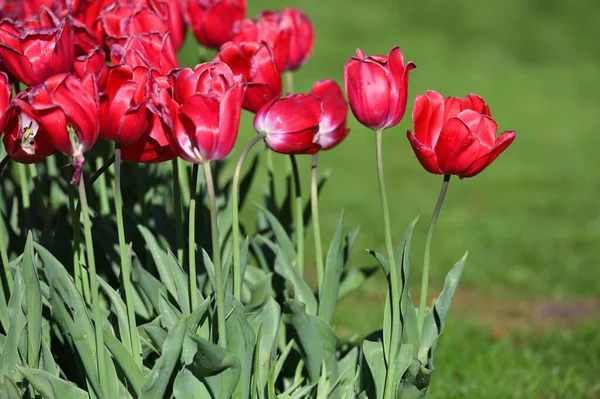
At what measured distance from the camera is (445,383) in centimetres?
290

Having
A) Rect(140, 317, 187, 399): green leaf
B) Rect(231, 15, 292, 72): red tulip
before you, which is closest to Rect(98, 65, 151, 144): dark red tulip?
Rect(140, 317, 187, 399): green leaf

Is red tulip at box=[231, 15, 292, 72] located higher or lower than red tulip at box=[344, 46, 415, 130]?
lower

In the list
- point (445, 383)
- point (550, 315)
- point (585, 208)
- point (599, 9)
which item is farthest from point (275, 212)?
point (599, 9)

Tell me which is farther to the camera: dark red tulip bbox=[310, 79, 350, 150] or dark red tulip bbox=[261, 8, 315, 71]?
dark red tulip bbox=[261, 8, 315, 71]

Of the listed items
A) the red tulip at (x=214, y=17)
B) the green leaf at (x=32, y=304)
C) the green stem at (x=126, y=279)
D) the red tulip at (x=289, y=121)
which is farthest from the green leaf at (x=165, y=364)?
the red tulip at (x=214, y=17)

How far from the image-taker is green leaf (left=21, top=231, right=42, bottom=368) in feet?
5.89

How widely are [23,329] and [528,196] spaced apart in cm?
472

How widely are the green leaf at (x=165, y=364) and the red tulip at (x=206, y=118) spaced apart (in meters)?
0.31

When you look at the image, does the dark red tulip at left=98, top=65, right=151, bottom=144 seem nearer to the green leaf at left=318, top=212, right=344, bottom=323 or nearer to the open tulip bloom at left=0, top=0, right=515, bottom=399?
the open tulip bloom at left=0, top=0, right=515, bottom=399

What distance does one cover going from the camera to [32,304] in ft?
6.01

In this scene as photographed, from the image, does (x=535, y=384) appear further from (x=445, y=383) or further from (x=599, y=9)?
(x=599, y=9)

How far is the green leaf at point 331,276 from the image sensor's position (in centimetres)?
212

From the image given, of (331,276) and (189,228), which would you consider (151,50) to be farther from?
(331,276)

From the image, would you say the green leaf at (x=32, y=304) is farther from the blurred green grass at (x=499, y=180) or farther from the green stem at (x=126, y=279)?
the blurred green grass at (x=499, y=180)
